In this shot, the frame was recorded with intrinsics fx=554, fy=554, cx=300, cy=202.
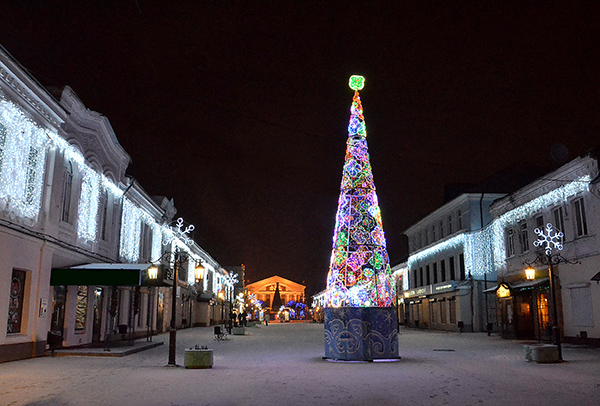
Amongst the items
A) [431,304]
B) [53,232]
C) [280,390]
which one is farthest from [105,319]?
[431,304]

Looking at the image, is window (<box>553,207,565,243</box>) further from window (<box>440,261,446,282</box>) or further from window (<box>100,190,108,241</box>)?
window (<box>100,190,108,241</box>)

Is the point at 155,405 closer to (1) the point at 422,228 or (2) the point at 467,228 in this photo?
(2) the point at 467,228

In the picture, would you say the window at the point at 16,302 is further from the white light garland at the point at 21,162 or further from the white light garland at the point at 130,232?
the white light garland at the point at 130,232

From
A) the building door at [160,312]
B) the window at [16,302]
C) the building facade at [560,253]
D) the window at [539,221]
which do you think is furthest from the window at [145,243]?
the window at [539,221]

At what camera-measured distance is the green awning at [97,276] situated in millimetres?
18953

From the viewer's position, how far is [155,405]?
351 inches

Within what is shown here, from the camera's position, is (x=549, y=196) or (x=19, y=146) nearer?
(x=19, y=146)

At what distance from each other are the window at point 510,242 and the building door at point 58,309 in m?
22.9

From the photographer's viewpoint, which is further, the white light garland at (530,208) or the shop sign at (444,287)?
the shop sign at (444,287)

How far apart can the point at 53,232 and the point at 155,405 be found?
11.4 meters

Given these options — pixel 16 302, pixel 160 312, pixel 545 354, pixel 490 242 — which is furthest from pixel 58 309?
pixel 490 242

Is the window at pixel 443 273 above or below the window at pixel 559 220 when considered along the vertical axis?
below

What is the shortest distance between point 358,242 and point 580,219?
1209 cm

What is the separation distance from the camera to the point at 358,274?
17328mm
